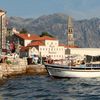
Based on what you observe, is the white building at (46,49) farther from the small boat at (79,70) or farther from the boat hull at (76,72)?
the boat hull at (76,72)

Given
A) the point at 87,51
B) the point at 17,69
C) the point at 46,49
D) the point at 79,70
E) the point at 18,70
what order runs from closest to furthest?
the point at 79,70 → the point at 17,69 → the point at 18,70 → the point at 46,49 → the point at 87,51

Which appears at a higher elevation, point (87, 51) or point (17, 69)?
point (87, 51)

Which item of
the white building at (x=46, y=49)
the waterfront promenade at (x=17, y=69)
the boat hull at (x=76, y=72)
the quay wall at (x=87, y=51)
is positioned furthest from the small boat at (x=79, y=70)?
the quay wall at (x=87, y=51)

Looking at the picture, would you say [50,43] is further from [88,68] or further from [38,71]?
[88,68]

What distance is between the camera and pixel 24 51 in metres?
170

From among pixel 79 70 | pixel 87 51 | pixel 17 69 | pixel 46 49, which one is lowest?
pixel 79 70

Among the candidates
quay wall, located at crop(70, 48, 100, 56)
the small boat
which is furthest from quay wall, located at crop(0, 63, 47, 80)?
quay wall, located at crop(70, 48, 100, 56)

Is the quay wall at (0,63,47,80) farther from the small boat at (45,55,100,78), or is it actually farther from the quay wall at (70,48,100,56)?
the quay wall at (70,48,100,56)

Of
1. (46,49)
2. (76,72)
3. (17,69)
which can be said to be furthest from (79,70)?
(46,49)

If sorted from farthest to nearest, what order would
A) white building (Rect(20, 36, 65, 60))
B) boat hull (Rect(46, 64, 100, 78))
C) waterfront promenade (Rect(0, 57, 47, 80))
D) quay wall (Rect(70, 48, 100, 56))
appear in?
1. quay wall (Rect(70, 48, 100, 56))
2. white building (Rect(20, 36, 65, 60))
3. waterfront promenade (Rect(0, 57, 47, 80))
4. boat hull (Rect(46, 64, 100, 78))

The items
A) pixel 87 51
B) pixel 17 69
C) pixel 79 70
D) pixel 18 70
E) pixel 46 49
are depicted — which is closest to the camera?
pixel 79 70

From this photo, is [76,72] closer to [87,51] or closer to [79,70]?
[79,70]

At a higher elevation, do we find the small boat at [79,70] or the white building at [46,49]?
the white building at [46,49]

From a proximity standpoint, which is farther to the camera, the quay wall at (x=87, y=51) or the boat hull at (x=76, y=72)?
the quay wall at (x=87, y=51)
